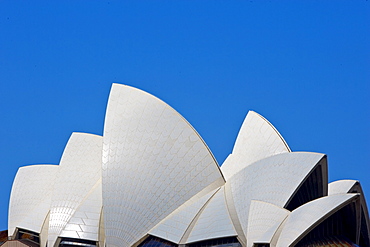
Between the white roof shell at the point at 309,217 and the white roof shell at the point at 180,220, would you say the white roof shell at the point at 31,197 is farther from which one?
the white roof shell at the point at 309,217

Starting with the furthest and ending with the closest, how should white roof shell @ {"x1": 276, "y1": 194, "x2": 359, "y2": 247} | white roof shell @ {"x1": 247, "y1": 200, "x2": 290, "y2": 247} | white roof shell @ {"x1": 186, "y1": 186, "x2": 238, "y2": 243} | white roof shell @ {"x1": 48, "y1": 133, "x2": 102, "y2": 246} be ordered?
1. white roof shell @ {"x1": 48, "y1": 133, "x2": 102, "y2": 246}
2. white roof shell @ {"x1": 186, "y1": 186, "x2": 238, "y2": 243}
3. white roof shell @ {"x1": 247, "y1": 200, "x2": 290, "y2": 247}
4. white roof shell @ {"x1": 276, "y1": 194, "x2": 359, "y2": 247}

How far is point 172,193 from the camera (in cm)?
3950

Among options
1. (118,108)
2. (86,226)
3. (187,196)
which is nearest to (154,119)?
(118,108)

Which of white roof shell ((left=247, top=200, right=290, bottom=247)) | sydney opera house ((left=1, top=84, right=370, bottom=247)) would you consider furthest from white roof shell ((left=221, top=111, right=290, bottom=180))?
white roof shell ((left=247, top=200, right=290, bottom=247))

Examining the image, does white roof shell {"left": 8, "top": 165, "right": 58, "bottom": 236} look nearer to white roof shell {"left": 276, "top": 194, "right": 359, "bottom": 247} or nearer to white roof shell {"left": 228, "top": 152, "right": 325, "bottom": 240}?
white roof shell {"left": 228, "top": 152, "right": 325, "bottom": 240}

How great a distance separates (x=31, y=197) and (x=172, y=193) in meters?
13.6

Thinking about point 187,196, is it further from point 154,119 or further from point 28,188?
point 28,188

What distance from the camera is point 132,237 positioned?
3878cm

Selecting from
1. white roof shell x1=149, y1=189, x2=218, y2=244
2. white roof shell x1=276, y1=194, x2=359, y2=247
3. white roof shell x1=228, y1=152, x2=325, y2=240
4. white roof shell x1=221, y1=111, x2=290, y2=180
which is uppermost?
white roof shell x1=221, y1=111, x2=290, y2=180

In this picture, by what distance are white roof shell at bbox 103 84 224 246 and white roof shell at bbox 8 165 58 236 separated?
7.69 m

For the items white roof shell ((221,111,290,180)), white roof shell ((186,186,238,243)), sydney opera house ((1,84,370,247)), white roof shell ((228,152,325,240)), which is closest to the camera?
sydney opera house ((1,84,370,247))

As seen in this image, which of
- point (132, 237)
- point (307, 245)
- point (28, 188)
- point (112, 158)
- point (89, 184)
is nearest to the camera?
point (307, 245)

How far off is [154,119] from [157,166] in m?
3.39

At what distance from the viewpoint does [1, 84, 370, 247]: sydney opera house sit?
32594 mm
